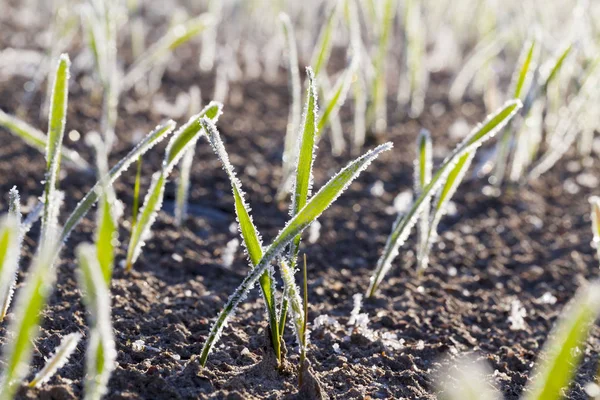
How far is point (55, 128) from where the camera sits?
3.42ft

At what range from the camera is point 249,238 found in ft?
3.07

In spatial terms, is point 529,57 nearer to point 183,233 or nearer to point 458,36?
point 183,233

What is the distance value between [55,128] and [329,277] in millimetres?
625

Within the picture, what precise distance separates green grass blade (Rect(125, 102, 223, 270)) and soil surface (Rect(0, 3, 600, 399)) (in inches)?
3.3

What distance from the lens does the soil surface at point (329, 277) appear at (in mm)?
977

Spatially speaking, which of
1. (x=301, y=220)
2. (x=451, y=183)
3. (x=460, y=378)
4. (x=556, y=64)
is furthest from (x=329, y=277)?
(x=556, y=64)

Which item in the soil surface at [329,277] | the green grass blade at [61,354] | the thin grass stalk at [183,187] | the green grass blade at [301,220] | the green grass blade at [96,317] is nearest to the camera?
the green grass blade at [96,317]

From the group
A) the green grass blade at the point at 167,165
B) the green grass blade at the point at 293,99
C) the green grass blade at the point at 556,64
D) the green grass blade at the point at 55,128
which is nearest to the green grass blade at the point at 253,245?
the green grass blade at the point at 167,165

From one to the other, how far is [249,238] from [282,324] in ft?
0.45

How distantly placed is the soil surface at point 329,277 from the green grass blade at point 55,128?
17 centimetres

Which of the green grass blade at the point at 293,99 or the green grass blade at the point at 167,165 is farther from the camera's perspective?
the green grass blade at the point at 293,99

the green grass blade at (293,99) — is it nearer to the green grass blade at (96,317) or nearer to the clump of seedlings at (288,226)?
the clump of seedlings at (288,226)

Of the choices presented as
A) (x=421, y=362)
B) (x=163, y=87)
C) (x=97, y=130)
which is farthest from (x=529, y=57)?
(x=163, y=87)

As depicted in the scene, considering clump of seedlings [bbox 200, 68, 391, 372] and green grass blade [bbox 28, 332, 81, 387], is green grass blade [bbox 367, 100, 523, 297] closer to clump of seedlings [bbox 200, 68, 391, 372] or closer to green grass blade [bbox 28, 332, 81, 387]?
clump of seedlings [bbox 200, 68, 391, 372]
